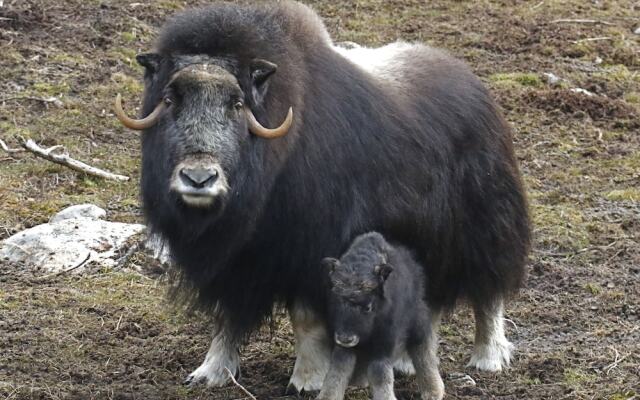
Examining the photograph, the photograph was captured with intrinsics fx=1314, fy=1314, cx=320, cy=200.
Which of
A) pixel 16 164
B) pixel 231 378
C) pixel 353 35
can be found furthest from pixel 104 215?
pixel 353 35

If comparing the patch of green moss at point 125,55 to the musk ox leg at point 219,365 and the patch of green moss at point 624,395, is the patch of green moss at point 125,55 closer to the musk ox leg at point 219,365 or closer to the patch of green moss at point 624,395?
the musk ox leg at point 219,365

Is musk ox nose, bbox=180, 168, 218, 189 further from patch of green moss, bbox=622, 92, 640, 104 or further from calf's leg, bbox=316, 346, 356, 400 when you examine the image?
patch of green moss, bbox=622, 92, 640, 104

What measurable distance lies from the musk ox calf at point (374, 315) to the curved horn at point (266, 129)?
478 mm

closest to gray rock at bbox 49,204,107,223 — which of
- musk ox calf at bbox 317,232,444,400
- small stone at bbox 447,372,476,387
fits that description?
small stone at bbox 447,372,476,387

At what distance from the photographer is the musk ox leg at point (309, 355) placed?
5113mm

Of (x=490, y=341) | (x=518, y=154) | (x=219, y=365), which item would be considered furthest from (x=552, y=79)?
(x=219, y=365)

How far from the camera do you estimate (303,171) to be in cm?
485

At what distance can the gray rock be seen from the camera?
272 inches

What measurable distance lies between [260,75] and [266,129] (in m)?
0.19

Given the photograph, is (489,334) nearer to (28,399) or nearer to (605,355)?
(605,355)

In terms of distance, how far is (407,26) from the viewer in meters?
10.8

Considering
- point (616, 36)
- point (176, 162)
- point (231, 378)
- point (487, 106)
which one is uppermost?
point (176, 162)

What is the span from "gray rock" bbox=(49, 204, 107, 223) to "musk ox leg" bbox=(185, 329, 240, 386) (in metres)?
1.81

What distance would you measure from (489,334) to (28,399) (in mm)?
1978
